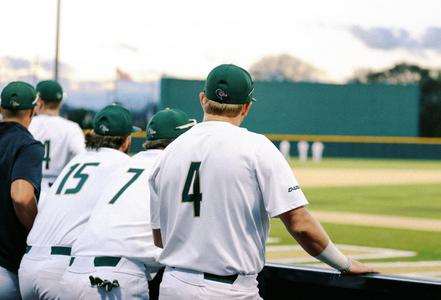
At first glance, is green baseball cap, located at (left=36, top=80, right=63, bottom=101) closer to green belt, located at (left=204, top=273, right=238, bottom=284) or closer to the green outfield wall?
green belt, located at (left=204, top=273, right=238, bottom=284)

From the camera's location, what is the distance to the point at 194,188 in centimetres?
351

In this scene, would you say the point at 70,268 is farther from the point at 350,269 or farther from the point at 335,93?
the point at 335,93

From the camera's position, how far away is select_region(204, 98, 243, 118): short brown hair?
3.56m

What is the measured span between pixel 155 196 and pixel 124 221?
632 millimetres

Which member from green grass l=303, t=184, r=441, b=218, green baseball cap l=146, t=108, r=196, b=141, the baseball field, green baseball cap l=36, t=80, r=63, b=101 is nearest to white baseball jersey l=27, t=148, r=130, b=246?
green baseball cap l=146, t=108, r=196, b=141

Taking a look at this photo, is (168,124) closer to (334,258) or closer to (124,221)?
(124,221)

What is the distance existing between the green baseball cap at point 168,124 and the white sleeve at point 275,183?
1.07m

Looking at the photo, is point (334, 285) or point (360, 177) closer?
point (334, 285)

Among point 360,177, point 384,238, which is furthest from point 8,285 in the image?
point 360,177

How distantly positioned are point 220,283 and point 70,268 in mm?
1233

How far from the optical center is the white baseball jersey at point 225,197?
132 inches

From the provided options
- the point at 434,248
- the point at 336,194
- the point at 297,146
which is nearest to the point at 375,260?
the point at 434,248

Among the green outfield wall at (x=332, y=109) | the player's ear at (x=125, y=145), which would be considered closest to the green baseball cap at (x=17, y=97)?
the player's ear at (x=125, y=145)

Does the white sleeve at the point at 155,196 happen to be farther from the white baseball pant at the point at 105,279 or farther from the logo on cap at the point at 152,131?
the logo on cap at the point at 152,131
